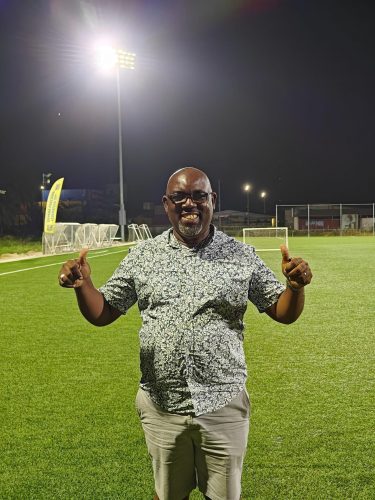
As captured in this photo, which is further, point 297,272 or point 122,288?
point 122,288

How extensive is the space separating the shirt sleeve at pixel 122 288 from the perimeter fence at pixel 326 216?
177ft

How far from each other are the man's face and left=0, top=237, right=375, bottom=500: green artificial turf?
176 cm

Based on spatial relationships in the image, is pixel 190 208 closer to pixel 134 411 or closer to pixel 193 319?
pixel 193 319

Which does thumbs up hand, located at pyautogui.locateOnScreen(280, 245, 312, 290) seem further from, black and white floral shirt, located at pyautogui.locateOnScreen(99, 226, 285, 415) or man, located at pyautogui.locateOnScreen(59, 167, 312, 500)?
black and white floral shirt, located at pyautogui.locateOnScreen(99, 226, 285, 415)

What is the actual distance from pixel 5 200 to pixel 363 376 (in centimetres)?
4989

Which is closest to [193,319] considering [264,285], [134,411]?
[264,285]

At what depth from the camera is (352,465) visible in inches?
A: 147

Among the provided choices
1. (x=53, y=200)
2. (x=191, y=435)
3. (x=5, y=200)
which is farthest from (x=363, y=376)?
(x=5, y=200)

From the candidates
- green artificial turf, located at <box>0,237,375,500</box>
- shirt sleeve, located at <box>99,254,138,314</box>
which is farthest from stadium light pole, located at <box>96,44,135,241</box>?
shirt sleeve, located at <box>99,254,138,314</box>

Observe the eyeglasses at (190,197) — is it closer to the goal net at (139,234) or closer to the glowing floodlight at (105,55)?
the glowing floodlight at (105,55)

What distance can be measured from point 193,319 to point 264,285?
14.8 inches

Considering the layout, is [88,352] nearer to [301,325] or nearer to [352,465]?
[301,325]

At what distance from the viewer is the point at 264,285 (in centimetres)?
252

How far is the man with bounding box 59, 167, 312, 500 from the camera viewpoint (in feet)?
7.63
